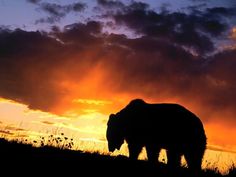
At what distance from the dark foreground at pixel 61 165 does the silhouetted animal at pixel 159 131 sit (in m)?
2.41

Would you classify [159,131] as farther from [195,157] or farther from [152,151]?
[195,157]

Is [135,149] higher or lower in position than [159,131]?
lower

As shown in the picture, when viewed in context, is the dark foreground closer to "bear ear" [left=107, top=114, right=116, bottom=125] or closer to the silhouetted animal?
the silhouetted animal

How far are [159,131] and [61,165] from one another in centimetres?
740

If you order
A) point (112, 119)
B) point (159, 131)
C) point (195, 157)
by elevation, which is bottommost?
point (195, 157)

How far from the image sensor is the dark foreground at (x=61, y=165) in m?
9.32

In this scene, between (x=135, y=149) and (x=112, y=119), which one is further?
(x=112, y=119)

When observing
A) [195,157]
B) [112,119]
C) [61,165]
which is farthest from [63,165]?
[112,119]

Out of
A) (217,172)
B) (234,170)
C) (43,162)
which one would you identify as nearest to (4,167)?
(43,162)

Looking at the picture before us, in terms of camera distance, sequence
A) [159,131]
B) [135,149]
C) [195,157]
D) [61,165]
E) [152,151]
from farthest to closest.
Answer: [135,149] → [159,131] → [152,151] → [195,157] → [61,165]

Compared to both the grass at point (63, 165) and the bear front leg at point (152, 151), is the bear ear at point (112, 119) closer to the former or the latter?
the bear front leg at point (152, 151)

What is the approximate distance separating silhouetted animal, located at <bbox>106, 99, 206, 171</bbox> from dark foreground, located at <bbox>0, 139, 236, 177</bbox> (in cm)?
241

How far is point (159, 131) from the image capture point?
16.7 metres

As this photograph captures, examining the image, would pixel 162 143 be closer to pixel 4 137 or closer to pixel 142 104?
pixel 142 104
